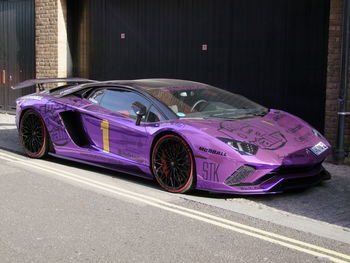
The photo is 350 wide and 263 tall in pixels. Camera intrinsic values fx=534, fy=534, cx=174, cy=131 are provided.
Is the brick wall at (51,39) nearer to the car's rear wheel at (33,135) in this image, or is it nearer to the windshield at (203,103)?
the car's rear wheel at (33,135)

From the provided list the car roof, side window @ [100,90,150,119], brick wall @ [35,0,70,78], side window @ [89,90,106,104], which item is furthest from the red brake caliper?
brick wall @ [35,0,70,78]

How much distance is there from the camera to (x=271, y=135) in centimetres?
616

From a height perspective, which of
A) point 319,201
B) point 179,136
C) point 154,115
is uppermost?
point 154,115

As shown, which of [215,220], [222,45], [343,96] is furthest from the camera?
[222,45]

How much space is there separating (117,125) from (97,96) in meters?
0.83

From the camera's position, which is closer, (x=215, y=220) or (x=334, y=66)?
(x=215, y=220)

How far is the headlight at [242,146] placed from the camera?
577cm

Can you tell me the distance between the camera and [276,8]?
9.56 meters

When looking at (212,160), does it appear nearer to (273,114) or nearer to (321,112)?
(273,114)

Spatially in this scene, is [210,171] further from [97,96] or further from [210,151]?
[97,96]

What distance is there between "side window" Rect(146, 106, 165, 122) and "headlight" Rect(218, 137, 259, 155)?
0.98 metres

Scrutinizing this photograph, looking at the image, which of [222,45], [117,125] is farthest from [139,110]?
[222,45]

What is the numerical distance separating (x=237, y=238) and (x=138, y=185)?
7.58 ft

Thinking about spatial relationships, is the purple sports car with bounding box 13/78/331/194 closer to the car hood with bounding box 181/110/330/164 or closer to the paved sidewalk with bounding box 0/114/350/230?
the car hood with bounding box 181/110/330/164
